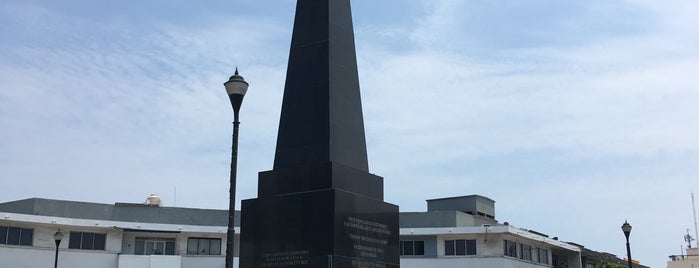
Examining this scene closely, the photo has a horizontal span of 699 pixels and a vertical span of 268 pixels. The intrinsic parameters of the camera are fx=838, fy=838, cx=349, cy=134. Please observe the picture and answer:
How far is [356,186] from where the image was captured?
17.3 meters

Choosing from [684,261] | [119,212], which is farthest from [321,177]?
[684,261]

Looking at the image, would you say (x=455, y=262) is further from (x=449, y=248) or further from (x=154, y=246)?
(x=154, y=246)

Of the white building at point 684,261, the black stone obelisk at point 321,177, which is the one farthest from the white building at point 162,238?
the white building at point 684,261

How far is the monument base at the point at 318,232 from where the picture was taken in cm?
1600

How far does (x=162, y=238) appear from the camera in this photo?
45125 mm

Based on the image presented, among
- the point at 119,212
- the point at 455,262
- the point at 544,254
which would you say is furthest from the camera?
the point at 544,254

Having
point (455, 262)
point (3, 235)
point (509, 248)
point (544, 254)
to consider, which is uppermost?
point (544, 254)

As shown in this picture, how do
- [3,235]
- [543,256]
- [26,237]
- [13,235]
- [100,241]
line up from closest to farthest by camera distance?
[3,235] < [13,235] < [26,237] < [100,241] < [543,256]

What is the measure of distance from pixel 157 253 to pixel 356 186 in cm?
3007

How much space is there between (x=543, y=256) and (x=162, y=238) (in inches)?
893

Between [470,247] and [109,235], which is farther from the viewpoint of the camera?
[470,247]

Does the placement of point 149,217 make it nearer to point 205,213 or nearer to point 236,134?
point 205,213

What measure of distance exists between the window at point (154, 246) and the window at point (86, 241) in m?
1.88

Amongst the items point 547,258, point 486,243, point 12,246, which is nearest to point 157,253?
point 12,246
